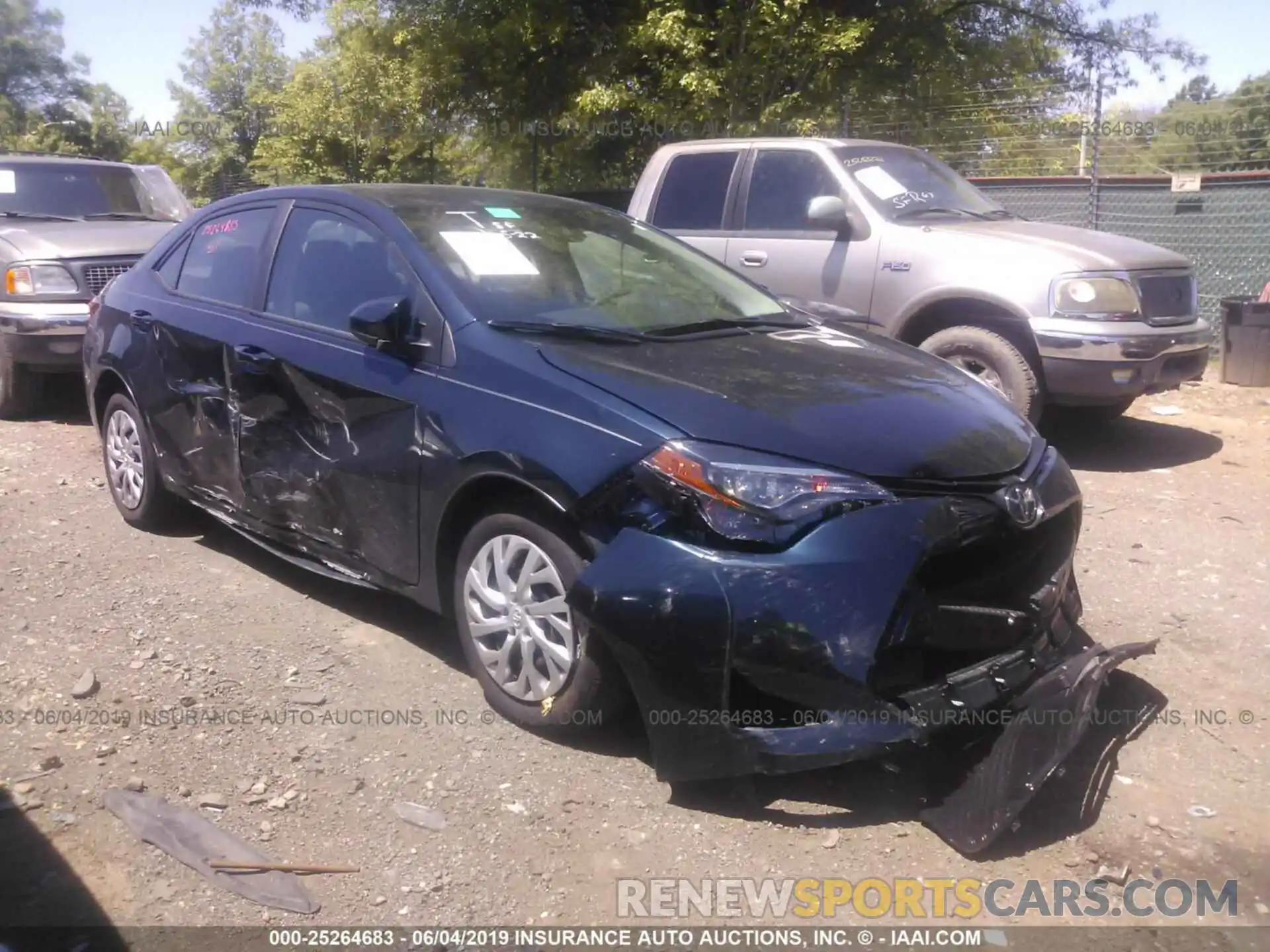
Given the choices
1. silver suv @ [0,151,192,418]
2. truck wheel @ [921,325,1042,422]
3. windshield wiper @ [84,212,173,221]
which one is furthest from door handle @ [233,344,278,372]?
windshield wiper @ [84,212,173,221]

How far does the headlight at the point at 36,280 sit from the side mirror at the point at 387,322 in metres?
5.09

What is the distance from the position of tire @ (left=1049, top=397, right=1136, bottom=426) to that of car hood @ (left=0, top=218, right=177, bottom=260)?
6379mm

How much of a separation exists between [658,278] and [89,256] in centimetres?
531

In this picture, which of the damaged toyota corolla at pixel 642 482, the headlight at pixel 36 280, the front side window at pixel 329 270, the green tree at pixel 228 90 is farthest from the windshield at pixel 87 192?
the green tree at pixel 228 90

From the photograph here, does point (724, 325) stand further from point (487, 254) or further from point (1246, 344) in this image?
point (1246, 344)

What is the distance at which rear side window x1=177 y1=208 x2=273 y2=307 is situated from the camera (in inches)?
193

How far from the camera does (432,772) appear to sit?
3.60m

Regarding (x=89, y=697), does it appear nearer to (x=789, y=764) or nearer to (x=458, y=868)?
(x=458, y=868)

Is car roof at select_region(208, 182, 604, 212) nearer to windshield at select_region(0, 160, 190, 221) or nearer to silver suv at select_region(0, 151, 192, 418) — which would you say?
silver suv at select_region(0, 151, 192, 418)

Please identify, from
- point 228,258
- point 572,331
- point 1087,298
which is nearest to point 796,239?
point 1087,298

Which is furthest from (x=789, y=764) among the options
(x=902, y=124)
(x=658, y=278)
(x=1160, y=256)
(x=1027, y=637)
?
(x=902, y=124)

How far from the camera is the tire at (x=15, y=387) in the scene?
8.27 m

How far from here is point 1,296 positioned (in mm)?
8172

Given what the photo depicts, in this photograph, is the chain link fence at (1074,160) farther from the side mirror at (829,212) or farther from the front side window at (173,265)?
the front side window at (173,265)
